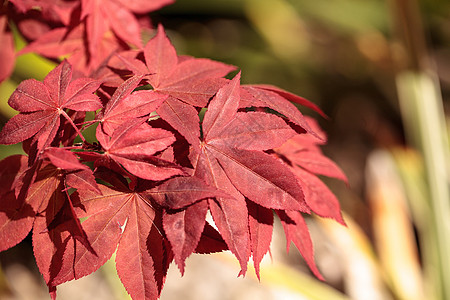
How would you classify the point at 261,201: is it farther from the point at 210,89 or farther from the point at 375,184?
the point at 375,184

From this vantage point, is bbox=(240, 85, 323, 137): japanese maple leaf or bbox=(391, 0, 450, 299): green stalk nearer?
bbox=(240, 85, 323, 137): japanese maple leaf

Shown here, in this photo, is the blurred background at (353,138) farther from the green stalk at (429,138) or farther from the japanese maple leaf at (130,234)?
the japanese maple leaf at (130,234)

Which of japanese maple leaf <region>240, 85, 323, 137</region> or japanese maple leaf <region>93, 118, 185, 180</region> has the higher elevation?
japanese maple leaf <region>240, 85, 323, 137</region>

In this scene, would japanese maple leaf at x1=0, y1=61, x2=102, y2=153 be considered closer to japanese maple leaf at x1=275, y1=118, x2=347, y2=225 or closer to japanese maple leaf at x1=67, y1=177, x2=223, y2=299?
japanese maple leaf at x1=67, y1=177, x2=223, y2=299

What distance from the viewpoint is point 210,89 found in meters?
0.44

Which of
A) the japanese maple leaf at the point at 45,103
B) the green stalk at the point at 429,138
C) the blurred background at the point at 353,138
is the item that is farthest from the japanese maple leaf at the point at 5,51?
the green stalk at the point at 429,138

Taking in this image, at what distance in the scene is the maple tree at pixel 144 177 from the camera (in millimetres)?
380

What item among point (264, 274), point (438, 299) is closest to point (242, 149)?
point (264, 274)

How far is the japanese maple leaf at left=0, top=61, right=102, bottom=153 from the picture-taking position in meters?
0.41

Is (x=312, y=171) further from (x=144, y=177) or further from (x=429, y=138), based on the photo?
(x=429, y=138)

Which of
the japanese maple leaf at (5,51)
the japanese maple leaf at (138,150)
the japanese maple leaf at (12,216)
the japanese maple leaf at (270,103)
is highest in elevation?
the japanese maple leaf at (270,103)

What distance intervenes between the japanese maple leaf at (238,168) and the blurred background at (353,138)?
0.69m

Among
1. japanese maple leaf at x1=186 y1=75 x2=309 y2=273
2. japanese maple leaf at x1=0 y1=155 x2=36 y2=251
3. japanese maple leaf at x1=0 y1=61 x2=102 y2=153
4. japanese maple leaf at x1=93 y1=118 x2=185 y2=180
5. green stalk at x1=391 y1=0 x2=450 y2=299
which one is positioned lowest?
japanese maple leaf at x1=0 y1=155 x2=36 y2=251

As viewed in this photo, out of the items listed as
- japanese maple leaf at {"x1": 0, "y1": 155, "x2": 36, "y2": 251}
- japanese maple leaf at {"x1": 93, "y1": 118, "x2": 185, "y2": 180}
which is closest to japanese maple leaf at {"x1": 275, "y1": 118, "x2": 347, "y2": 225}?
japanese maple leaf at {"x1": 93, "y1": 118, "x2": 185, "y2": 180}
